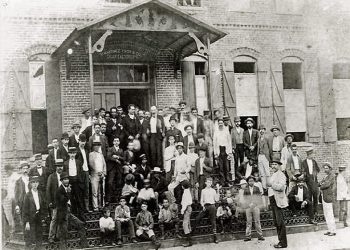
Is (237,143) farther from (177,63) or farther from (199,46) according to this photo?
(177,63)

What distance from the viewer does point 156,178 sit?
445 inches

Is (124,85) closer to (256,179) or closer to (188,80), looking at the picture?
(188,80)

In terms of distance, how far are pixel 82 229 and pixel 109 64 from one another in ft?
18.7

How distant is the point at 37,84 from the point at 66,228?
196 inches

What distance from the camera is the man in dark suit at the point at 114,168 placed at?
1080 centimetres

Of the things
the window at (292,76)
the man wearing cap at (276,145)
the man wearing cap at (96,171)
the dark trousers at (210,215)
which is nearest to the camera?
the man wearing cap at (96,171)

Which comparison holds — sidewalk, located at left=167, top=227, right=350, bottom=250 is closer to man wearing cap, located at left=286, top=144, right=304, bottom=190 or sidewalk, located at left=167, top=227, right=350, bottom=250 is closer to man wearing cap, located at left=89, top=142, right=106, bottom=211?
man wearing cap, located at left=286, top=144, right=304, bottom=190

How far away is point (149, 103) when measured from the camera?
47.1ft

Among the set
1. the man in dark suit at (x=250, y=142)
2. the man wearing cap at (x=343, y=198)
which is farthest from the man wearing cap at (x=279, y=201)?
the man wearing cap at (x=343, y=198)

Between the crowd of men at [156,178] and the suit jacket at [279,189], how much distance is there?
22 mm

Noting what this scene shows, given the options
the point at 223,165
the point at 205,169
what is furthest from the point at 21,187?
the point at 223,165

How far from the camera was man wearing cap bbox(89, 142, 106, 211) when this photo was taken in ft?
34.4

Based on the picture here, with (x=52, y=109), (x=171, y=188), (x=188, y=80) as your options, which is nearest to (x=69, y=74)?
(x=52, y=109)

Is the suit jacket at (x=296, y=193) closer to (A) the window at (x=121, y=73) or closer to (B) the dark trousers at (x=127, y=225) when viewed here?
(B) the dark trousers at (x=127, y=225)
